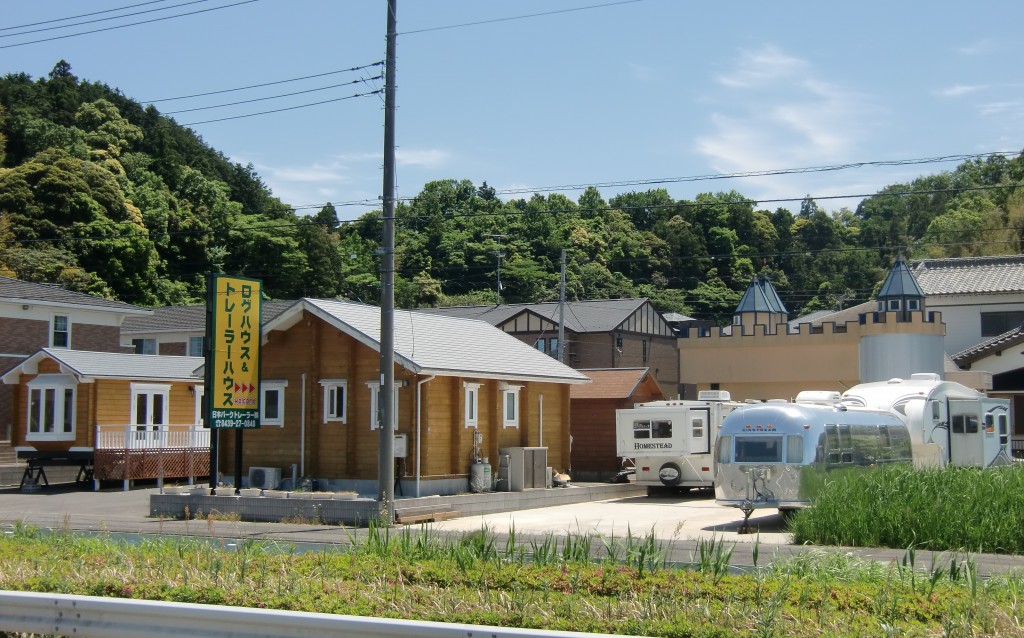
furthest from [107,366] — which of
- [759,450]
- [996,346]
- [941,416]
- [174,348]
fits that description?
[996,346]

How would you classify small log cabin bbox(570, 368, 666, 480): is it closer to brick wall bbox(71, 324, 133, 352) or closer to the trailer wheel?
the trailer wheel

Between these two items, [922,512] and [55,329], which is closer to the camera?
[922,512]

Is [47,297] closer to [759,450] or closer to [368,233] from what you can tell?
[759,450]

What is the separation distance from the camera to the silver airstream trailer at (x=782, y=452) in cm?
2197

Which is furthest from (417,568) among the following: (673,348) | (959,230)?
(959,230)

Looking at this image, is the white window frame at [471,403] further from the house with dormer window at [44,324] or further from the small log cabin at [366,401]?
the house with dormer window at [44,324]

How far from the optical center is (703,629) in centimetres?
822

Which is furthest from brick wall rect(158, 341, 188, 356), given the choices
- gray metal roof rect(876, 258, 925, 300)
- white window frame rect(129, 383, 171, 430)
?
gray metal roof rect(876, 258, 925, 300)

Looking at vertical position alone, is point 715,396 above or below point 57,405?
above

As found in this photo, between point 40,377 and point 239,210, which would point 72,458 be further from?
point 239,210

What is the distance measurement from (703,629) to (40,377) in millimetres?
31891

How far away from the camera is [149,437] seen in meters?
34.9

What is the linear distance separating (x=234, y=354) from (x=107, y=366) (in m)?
11.5

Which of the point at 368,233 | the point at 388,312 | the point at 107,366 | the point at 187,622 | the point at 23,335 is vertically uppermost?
the point at 368,233
